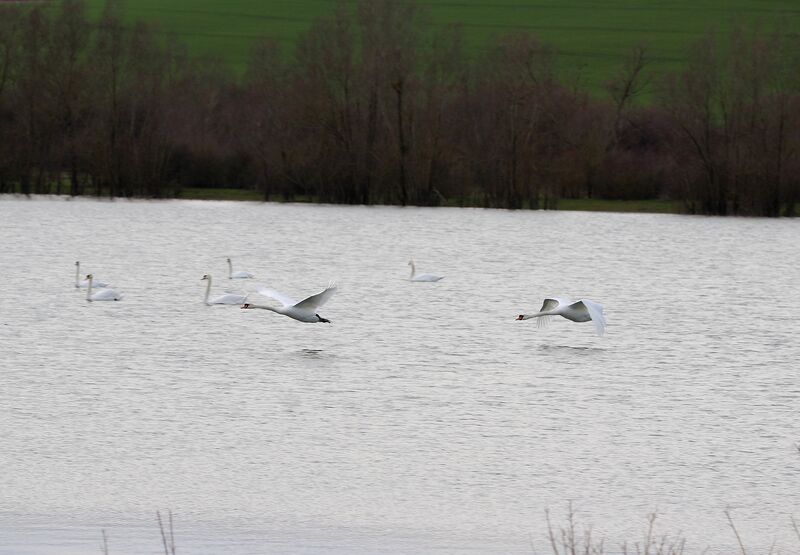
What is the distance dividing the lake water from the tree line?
774 inches

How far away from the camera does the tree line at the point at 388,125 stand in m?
47.3

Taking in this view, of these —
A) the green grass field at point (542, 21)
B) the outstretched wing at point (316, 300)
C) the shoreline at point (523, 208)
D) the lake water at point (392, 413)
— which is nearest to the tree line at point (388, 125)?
the shoreline at point (523, 208)

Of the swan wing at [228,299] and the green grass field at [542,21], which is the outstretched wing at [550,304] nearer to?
the swan wing at [228,299]

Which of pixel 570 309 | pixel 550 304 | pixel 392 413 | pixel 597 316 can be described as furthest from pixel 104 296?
pixel 392 413

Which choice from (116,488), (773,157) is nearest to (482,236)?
(773,157)

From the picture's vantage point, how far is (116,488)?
10.6 m

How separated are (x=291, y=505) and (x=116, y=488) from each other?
4.50 ft

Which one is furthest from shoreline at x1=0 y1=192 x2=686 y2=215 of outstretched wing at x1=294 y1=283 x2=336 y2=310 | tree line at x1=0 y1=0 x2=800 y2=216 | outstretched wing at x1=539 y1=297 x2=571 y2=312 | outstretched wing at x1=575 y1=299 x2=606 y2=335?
outstretched wing at x1=294 y1=283 x2=336 y2=310

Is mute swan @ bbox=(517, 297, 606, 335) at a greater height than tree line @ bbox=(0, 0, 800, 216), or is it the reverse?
tree line @ bbox=(0, 0, 800, 216)

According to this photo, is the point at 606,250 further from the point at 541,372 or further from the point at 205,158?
the point at 205,158

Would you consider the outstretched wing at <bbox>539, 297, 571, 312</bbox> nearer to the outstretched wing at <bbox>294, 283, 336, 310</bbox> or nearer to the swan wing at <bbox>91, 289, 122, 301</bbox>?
the outstretched wing at <bbox>294, 283, 336, 310</bbox>

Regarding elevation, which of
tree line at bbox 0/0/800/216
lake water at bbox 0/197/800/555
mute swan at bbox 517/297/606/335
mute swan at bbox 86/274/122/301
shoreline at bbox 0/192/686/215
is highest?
tree line at bbox 0/0/800/216

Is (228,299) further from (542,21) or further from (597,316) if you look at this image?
(542,21)

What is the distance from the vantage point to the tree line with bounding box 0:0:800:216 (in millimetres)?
47312
